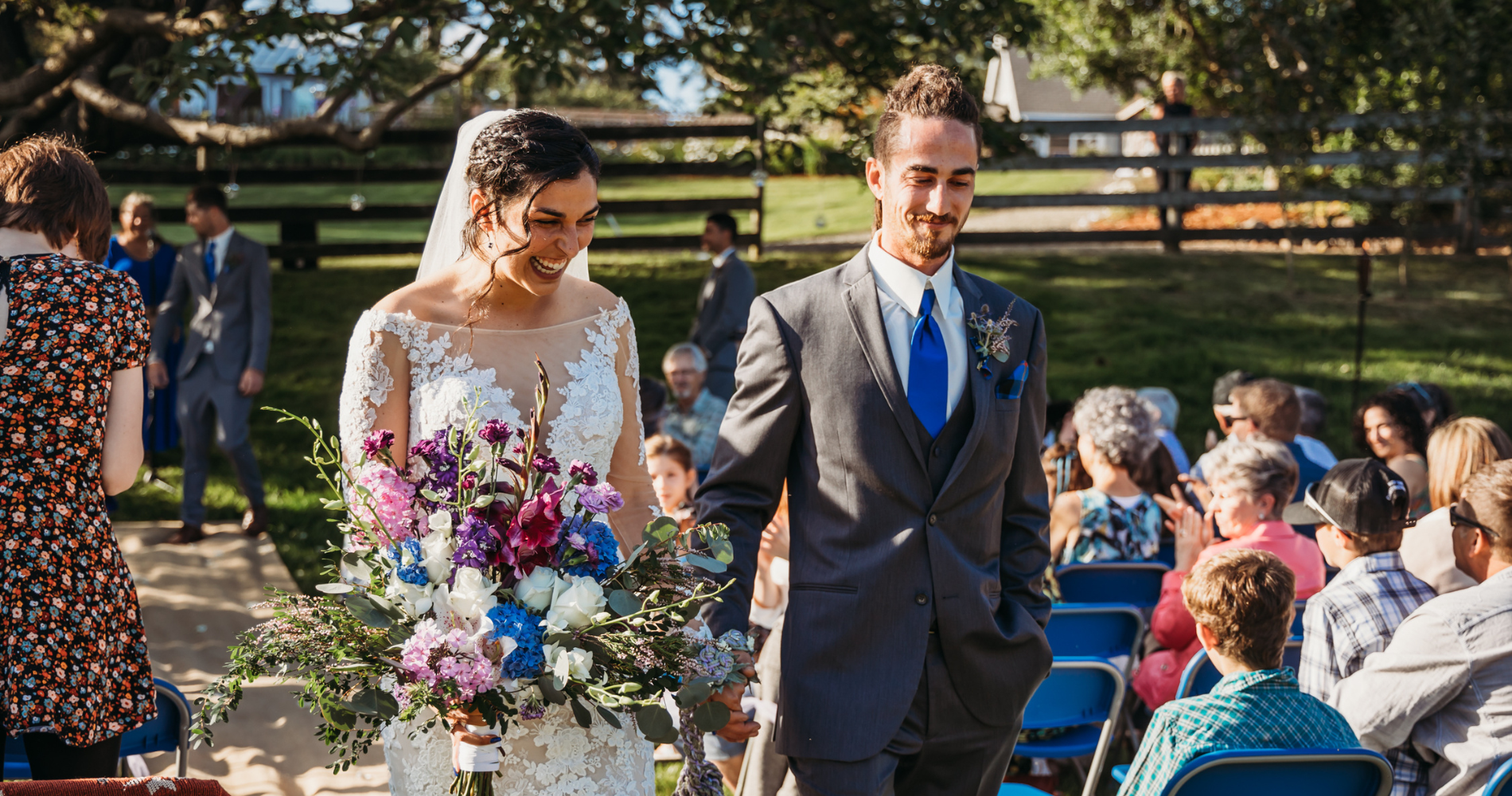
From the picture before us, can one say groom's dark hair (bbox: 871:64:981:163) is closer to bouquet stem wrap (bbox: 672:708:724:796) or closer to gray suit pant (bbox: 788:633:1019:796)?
gray suit pant (bbox: 788:633:1019:796)

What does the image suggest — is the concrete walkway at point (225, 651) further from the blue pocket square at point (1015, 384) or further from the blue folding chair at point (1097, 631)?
the blue folding chair at point (1097, 631)

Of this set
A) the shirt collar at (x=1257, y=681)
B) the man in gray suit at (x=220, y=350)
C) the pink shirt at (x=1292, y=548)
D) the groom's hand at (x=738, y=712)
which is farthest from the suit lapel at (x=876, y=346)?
the man in gray suit at (x=220, y=350)

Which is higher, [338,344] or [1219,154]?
[1219,154]

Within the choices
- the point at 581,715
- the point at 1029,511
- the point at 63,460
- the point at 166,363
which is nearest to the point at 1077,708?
the point at 1029,511

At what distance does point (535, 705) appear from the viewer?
82.1 inches

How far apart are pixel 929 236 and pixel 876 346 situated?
0.87 feet

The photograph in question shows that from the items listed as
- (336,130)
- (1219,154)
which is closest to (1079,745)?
(336,130)

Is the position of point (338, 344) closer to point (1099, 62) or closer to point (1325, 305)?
point (1325, 305)

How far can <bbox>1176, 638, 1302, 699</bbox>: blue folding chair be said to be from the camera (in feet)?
12.5

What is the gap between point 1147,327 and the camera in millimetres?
11891

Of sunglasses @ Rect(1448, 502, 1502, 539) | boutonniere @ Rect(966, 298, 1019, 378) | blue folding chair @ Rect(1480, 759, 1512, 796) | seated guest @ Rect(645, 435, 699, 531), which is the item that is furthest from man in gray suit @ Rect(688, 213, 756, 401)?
blue folding chair @ Rect(1480, 759, 1512, 796)

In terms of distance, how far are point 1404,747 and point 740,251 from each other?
11257mm

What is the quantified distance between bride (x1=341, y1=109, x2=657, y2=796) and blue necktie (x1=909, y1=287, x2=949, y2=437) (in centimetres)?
67

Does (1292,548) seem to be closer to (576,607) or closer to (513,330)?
(513,330)
